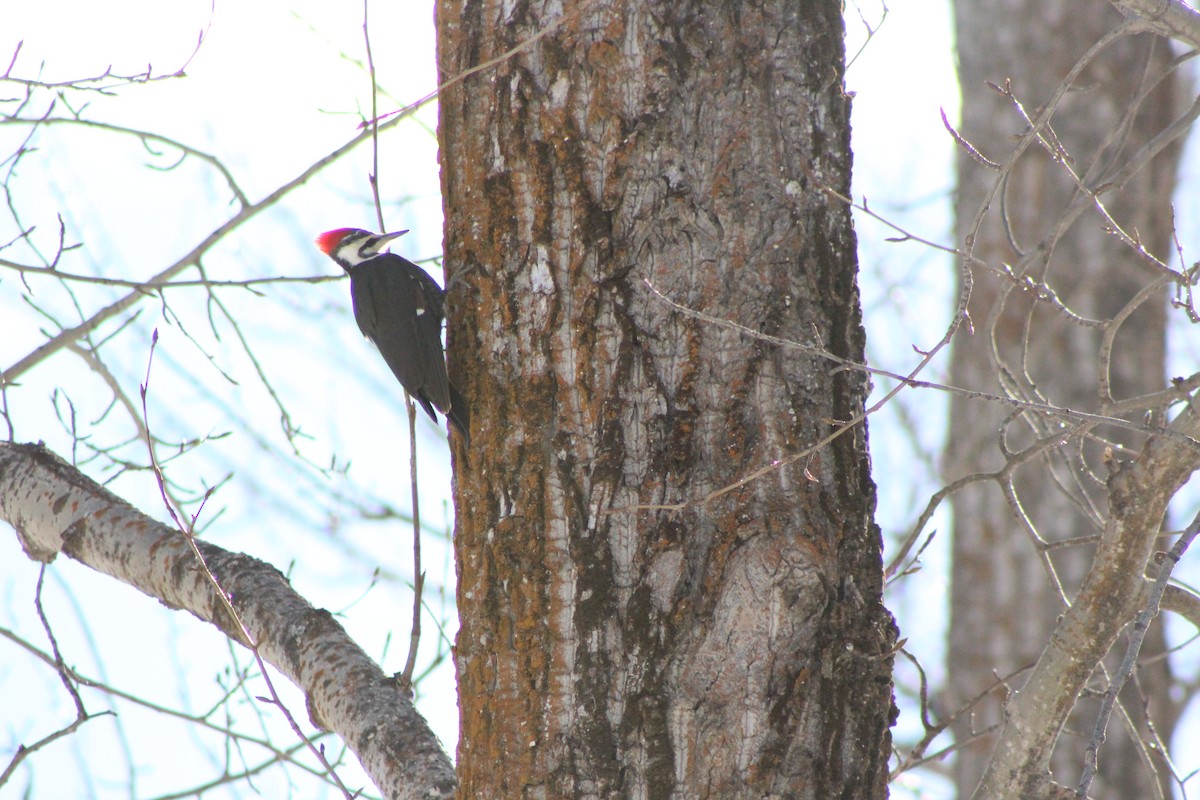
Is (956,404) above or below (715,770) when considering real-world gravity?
above

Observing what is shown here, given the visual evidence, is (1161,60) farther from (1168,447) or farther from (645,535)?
(645,535)

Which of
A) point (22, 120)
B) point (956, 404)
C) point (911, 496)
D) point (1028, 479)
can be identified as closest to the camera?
point (22, 120)

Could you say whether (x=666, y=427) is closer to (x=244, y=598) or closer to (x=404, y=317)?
(x=244, y=598)

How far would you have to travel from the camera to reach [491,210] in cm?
192

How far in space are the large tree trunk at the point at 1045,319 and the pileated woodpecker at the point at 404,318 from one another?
2.61 m

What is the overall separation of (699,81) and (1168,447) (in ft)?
3.07

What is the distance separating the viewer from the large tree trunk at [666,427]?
1665 millimetres

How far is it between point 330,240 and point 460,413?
2442 mm

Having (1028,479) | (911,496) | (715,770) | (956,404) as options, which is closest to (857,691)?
(715,770)

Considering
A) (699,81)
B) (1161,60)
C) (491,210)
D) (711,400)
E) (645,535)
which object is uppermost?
(1161,60)

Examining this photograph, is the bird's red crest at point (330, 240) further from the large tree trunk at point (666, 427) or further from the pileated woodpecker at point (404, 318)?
the large tree trunk at point (666, 427)

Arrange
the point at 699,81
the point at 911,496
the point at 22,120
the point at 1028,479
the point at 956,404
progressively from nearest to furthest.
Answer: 1. the point at 699,81
2. the point at 22,120
3. the point at 1028,479
4. the point at 956,404
5. the point at 911,496

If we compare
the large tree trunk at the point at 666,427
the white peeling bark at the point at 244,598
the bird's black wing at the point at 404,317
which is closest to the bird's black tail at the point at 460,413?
the large tree trunk at the point at 666,427

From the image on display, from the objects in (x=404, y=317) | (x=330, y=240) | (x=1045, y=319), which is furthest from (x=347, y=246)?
(x=1045, y=319)
